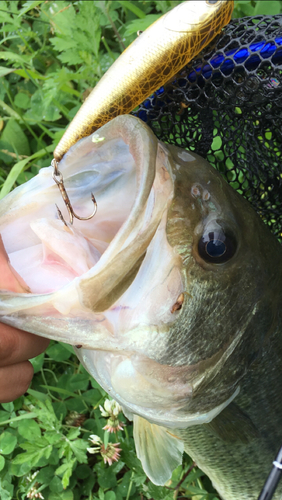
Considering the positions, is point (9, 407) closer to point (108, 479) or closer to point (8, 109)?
point (108, 479)

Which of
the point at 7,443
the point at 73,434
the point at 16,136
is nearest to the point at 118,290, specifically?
the point at 73,434

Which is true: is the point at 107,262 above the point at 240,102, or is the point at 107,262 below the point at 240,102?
below

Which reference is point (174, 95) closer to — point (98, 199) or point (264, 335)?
point (98, 199)

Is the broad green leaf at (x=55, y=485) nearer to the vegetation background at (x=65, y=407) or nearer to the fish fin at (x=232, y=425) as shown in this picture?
the vegetation background at (x=65, y=407)

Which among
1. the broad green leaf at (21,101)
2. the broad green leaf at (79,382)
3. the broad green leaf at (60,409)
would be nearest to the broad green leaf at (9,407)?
the broad green leaf at (60,409)

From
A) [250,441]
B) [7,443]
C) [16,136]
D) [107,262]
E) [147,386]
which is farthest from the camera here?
[16,136]

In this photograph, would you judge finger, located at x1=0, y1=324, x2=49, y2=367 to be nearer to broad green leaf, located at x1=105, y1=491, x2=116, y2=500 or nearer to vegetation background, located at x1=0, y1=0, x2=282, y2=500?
vegetation background, located at x1=0, y1=0, x2=282, y2=500

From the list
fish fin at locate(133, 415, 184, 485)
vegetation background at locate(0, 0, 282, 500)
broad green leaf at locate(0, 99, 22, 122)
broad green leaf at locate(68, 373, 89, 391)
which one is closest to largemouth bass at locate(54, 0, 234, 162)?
vegetation background at locate(0, 0, 282, 500)
